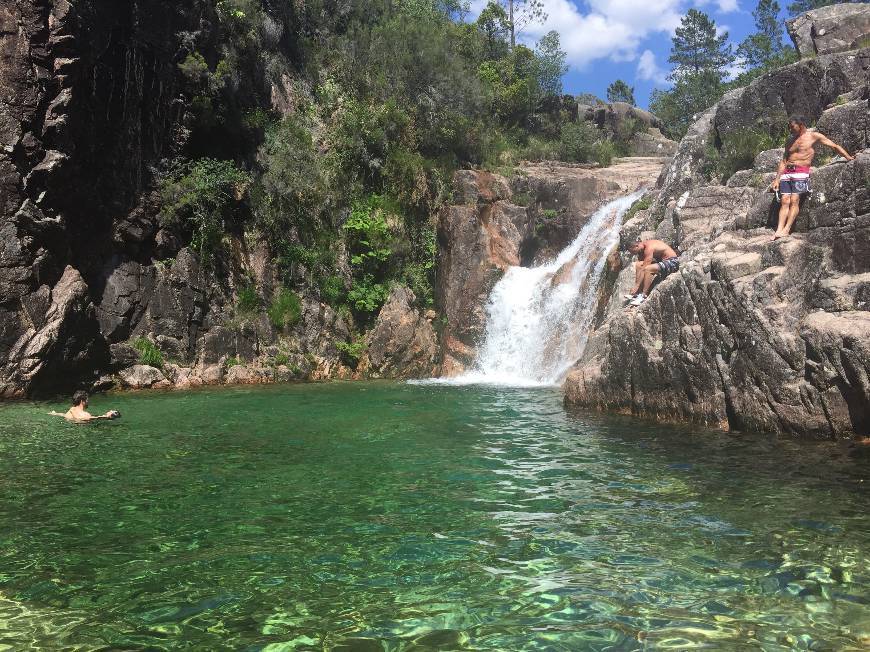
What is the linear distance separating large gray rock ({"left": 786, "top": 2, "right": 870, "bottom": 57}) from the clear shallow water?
52.2ft

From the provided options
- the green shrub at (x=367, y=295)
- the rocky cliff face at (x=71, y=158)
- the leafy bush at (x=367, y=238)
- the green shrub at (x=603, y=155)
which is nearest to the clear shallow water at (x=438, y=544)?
the rocky cliff face at (x=71, y=158)

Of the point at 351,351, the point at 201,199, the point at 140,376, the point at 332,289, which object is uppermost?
the point at 201,199

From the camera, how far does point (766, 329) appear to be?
9.28m

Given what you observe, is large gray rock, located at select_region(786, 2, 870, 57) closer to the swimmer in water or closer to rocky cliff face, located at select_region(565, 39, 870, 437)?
rocky cliff face, located at select_region(565, 39, 870, 437)

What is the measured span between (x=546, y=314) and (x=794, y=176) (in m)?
11.8

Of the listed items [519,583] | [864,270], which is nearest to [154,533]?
[519,583]

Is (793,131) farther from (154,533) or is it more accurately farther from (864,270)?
(154,533)

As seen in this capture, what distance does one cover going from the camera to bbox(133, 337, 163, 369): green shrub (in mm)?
18469

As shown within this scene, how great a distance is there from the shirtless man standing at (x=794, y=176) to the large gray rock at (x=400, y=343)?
1427 centimetres

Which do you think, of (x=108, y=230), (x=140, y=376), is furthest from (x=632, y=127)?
(x=140, y=376)

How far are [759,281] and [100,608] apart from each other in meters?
9.28

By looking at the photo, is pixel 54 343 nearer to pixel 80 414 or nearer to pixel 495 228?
pixel 80 414

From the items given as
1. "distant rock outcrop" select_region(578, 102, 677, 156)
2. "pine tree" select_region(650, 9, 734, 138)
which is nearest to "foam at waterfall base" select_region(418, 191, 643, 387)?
"distant rock outcrop" select_region(578, 102, 677, 156)

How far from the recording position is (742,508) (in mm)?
5980
